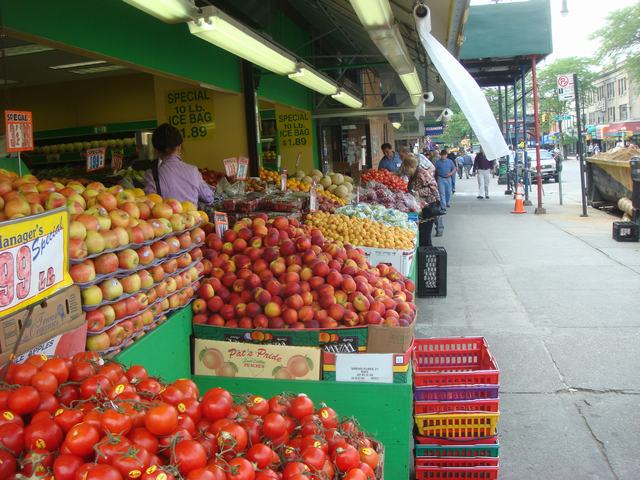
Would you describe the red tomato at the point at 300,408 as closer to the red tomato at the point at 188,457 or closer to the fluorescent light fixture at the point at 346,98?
the red tomato at the point at 188,457

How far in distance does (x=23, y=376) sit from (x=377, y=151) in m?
19.1

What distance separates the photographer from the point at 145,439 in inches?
71.6

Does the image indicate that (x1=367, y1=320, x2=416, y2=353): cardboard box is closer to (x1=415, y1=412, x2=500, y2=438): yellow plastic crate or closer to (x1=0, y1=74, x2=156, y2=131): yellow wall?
(x1=415, y1=412, x2=500, y2=438): yellow plastic crate

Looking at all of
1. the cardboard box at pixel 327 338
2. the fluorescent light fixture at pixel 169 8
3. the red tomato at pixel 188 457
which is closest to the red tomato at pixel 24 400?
the red tomato at pixel 188 457

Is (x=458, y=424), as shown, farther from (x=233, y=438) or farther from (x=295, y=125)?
(x=295, y=125)

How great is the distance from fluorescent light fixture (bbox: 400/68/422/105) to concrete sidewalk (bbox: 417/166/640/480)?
10.0 ft

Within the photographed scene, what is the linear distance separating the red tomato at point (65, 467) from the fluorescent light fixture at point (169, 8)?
2894mm

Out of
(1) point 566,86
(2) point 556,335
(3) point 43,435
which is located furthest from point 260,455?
(1) point 566,86

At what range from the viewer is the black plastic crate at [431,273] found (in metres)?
8.18

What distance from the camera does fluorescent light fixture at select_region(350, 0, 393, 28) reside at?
412cm

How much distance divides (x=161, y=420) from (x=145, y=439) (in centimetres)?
7

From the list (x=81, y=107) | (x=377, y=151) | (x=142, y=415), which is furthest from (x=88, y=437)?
(x=377, y=151)

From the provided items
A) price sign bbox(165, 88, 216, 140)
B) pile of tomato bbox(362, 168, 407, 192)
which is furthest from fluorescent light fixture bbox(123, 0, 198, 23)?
pile of tomato bbox(362, 168, 407, 192)

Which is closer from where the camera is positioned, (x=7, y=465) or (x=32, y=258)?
(x=7, y=465)
